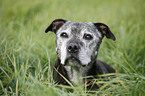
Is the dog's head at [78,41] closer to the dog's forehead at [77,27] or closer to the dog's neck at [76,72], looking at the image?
the dog's forehead at [77,27]

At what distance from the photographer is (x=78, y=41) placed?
2842 millimetres

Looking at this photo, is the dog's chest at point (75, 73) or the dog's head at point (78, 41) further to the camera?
the dog's chest at point (75, 73)

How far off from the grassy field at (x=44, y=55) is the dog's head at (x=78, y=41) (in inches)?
13.4

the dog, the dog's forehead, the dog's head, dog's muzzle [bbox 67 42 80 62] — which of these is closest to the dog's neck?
the dog

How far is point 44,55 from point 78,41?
115 centimetres

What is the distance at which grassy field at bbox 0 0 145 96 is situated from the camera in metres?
2.46

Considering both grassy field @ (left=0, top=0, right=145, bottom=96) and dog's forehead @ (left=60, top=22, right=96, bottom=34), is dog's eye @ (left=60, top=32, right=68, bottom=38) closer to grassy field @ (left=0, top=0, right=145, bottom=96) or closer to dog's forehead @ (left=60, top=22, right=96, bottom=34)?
dog's forehead @ (left=60, top=22, right=96, bottom=34)

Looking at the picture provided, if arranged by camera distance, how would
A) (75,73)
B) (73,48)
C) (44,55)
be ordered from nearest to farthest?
(73,48)
(75,73)
(44,55)

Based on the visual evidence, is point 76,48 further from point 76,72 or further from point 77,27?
point 76,72

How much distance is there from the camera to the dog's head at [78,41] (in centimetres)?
272

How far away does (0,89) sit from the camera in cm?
265

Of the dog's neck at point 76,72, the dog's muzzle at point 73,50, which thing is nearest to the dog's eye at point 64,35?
the dog's muzzle at point 73,50

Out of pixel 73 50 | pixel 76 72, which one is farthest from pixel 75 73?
pixel 73 50

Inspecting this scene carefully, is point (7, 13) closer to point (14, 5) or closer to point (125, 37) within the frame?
point (14, 5)
